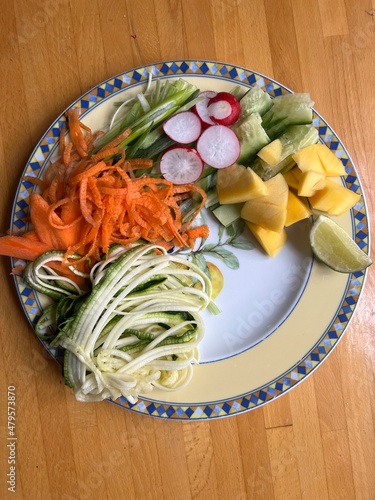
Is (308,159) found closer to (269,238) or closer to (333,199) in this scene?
(333,199)

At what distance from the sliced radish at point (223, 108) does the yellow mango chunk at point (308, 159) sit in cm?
25

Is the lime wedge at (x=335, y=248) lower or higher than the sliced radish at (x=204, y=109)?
lower

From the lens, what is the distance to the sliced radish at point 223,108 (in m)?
1.75

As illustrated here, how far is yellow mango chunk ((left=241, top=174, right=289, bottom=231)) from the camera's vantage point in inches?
69.6

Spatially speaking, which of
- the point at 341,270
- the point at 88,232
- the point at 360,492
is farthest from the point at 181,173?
the point at 360,492

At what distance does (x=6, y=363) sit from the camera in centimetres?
187

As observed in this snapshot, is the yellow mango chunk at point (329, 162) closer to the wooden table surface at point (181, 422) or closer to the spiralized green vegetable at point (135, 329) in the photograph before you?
the wooden table surface at point (181, 422)

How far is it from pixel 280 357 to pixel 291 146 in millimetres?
755

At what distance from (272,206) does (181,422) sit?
2.87 ft

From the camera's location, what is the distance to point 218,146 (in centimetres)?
175

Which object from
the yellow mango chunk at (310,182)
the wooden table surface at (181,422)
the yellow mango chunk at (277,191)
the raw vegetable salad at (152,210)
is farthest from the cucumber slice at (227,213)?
the wooden table surface at (181,422)
